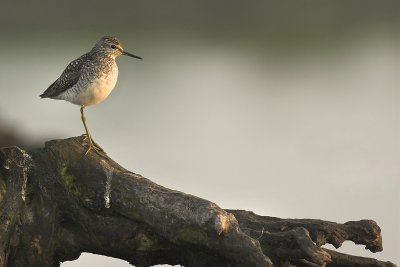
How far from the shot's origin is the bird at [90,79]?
12234 mm

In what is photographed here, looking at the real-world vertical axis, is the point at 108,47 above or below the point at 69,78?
above

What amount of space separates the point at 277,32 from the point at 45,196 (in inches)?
1502

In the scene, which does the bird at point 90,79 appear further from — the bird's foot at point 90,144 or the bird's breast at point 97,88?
the bird's foot at point 90,144

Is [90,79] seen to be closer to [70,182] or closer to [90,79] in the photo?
[90,79]

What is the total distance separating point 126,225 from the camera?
10.7 meters

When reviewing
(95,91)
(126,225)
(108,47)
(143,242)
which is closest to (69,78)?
(95,91)

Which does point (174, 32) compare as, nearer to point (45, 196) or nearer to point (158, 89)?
point (158, 89)

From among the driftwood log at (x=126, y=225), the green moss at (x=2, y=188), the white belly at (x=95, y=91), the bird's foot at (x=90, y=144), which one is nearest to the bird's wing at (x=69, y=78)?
the white belly at (x=95, y=91)

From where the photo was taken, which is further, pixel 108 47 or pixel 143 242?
pixel 108 47

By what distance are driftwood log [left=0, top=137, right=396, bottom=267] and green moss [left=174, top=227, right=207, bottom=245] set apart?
0.04 feet

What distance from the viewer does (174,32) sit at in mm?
53406

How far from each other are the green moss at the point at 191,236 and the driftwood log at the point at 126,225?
0.4 inches

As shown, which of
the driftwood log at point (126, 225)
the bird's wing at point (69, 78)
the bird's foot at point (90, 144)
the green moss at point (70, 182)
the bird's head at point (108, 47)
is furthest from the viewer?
the bird's head at point (108, 47)

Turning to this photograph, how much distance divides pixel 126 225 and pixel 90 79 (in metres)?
2.47
